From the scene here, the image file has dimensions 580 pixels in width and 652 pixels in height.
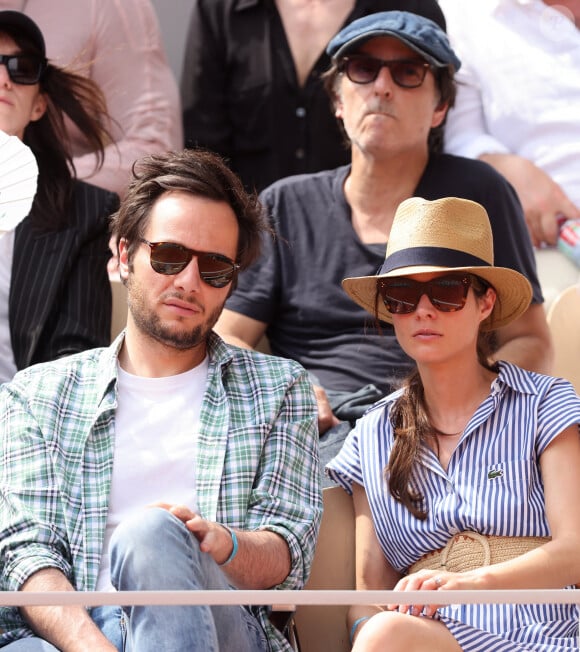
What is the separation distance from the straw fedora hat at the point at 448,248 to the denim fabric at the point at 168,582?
2.51 feet

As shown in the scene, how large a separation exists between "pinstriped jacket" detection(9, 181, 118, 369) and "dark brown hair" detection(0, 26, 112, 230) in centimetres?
4

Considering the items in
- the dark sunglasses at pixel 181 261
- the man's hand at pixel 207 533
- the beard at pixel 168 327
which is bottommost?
the man's hand at pixel 207 533

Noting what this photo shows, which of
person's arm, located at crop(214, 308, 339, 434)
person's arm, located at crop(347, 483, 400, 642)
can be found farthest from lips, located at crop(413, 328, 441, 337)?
person's arm, located at crop(214, 308, 339, 434)

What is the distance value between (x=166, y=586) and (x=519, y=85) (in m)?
2.53

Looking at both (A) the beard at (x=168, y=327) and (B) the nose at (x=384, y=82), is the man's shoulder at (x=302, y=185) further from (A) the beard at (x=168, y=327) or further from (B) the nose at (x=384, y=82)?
(A) the beard at (x=168, y=327)

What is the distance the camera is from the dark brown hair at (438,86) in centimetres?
354

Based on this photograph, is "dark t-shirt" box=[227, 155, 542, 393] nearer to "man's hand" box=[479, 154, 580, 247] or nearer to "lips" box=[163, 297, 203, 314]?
"man's hand" box=[479, 154, 580, 247]

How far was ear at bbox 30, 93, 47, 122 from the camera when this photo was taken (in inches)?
137

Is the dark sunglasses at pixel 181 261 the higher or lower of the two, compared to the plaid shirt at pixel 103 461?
higher

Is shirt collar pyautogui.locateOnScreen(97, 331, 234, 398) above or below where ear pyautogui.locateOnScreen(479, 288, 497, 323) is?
below

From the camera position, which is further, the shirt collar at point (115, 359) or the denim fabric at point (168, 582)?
the shirt collar at point (115, 359)

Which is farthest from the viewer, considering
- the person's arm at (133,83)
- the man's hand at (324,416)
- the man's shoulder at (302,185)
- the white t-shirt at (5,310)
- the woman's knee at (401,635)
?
the person's arm at (133,83)

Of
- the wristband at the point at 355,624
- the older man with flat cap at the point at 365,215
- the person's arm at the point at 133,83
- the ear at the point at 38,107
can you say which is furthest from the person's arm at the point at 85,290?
the wristband at the point at 355,624

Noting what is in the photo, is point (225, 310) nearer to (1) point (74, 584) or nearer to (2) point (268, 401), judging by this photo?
(2) point (268, 401)
